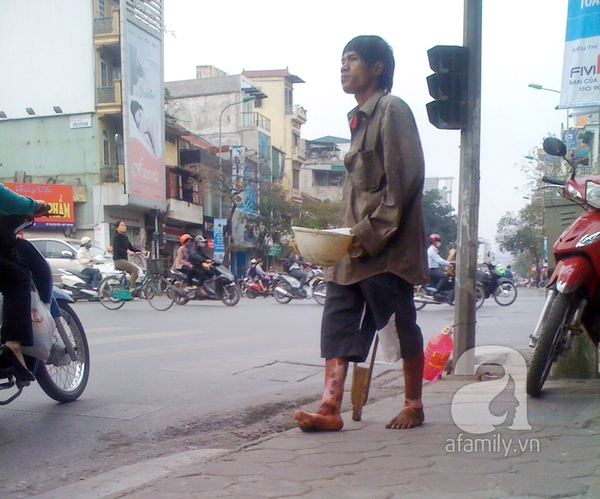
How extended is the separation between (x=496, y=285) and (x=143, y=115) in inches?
815

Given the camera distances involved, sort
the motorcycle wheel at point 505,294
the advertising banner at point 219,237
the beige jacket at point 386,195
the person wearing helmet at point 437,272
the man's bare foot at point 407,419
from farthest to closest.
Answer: the advertising banner at point 219,237 < the motorcycle wheel at point 505,294 < the person wearing helmet at point 437,272 < the man's bare foot at point 407,419 < the beige jacket at point 386,195

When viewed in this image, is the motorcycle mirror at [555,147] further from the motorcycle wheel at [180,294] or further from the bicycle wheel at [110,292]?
the motorcycle wheel at [180,294]

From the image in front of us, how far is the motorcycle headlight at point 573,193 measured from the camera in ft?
13.0

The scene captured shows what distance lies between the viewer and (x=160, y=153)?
3338 cm

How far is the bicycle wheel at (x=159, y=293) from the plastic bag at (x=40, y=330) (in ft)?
34.4

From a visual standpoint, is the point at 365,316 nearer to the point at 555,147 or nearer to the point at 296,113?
the point at 555,147

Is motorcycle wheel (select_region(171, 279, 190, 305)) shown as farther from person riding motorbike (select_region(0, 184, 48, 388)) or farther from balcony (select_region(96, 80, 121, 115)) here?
balcony (select_region(96, 80, 121, 115))

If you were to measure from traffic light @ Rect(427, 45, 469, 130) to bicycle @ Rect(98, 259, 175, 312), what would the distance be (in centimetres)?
1042

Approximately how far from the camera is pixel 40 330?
153 inches

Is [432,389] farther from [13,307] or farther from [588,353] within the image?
[13,307]

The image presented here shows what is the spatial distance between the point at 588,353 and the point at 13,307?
12.0ft

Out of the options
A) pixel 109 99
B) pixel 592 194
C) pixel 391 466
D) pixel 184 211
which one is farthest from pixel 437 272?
pixel 184 211

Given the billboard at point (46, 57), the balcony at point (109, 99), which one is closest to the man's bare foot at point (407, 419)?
the balcony at point (109, 99)

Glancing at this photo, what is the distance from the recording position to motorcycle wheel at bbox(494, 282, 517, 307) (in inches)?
651
